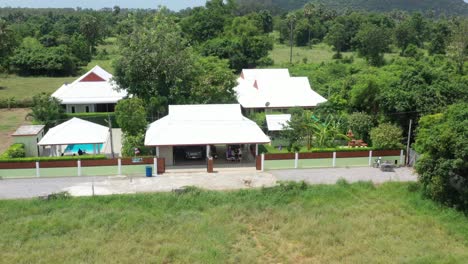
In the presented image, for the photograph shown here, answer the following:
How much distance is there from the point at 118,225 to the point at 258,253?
6397 millimetres

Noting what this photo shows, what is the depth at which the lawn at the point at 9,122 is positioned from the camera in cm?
3491

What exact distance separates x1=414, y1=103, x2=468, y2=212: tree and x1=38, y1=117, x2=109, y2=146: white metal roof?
62.4ft

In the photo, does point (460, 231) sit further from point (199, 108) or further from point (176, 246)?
point (199, 108)

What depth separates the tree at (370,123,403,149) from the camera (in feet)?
97.2

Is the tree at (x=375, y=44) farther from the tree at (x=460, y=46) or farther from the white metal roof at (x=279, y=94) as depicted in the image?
the white metal roof at (x=279, y=94)

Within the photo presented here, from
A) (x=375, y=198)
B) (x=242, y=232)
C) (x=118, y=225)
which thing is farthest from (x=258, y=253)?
(x=375, y=198)

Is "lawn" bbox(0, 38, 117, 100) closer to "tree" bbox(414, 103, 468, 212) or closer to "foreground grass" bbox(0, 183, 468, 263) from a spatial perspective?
"foreground grass" bbox(0, 183, 468, 263)

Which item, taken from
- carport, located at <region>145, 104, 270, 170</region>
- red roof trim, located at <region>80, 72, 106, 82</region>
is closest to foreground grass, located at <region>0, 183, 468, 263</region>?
carport, located at <region>145, 104, 270, 170</region>

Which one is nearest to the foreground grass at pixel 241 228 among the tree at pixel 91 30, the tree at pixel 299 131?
the tree at pixel 299 131

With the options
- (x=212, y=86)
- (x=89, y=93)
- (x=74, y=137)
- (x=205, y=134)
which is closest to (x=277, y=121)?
(x=212, y=86)

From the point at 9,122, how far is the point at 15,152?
14.0m

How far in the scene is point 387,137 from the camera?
1166 inches

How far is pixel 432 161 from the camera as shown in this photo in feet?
74.7

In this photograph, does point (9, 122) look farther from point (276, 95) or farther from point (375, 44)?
point (375, 44)
